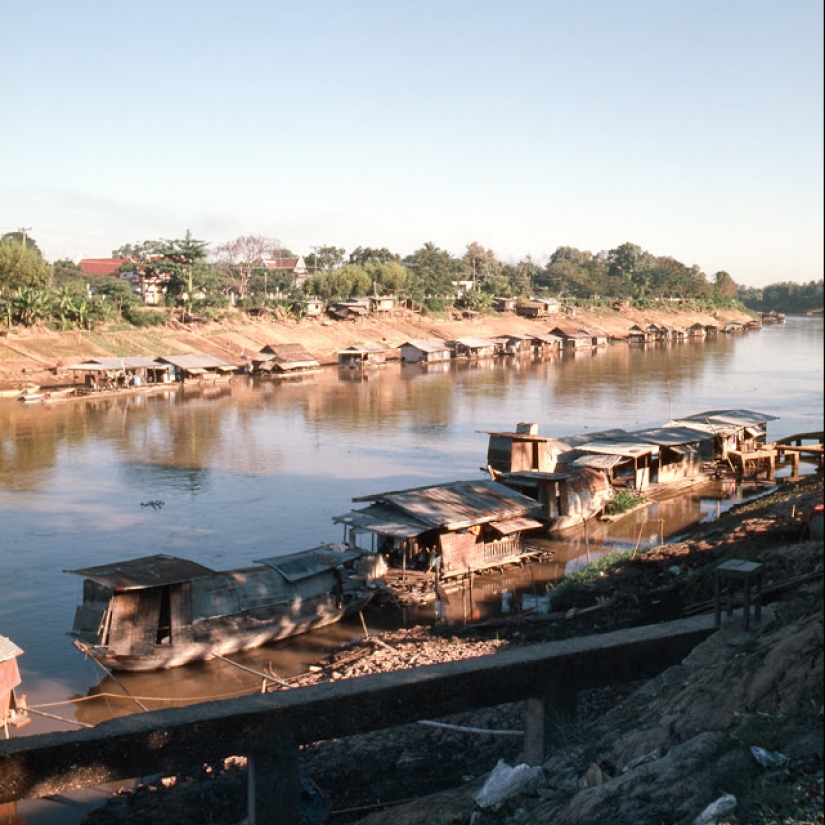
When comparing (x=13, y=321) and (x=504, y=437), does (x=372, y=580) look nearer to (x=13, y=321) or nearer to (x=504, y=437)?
(x=504, y=437)

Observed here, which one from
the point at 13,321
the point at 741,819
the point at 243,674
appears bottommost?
the point at 243,674

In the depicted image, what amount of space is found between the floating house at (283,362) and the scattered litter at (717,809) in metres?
46.2

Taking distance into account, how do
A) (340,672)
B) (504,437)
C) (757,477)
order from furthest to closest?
(757,477)
(504,437)
(340,672)

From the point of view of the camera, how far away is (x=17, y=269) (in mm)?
47031

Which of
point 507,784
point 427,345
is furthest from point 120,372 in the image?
point 507,784

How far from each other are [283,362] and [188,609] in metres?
38.5

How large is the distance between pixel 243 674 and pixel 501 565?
Result: 6009 millimetres

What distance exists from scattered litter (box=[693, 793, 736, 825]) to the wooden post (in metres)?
3.57

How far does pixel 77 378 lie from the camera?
140ft

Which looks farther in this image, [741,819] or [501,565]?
[501,565]

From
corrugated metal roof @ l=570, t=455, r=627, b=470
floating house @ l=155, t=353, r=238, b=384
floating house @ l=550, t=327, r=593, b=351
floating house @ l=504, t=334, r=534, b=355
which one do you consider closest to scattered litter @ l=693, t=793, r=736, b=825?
corrugated metal roof @ l=570, t=455, r=627, b=470

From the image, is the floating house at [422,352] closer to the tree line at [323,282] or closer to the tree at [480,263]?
the tree line at [323,282]

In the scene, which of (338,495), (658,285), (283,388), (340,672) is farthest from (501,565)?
(658,285)

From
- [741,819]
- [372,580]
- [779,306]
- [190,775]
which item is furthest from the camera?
[779,306]
